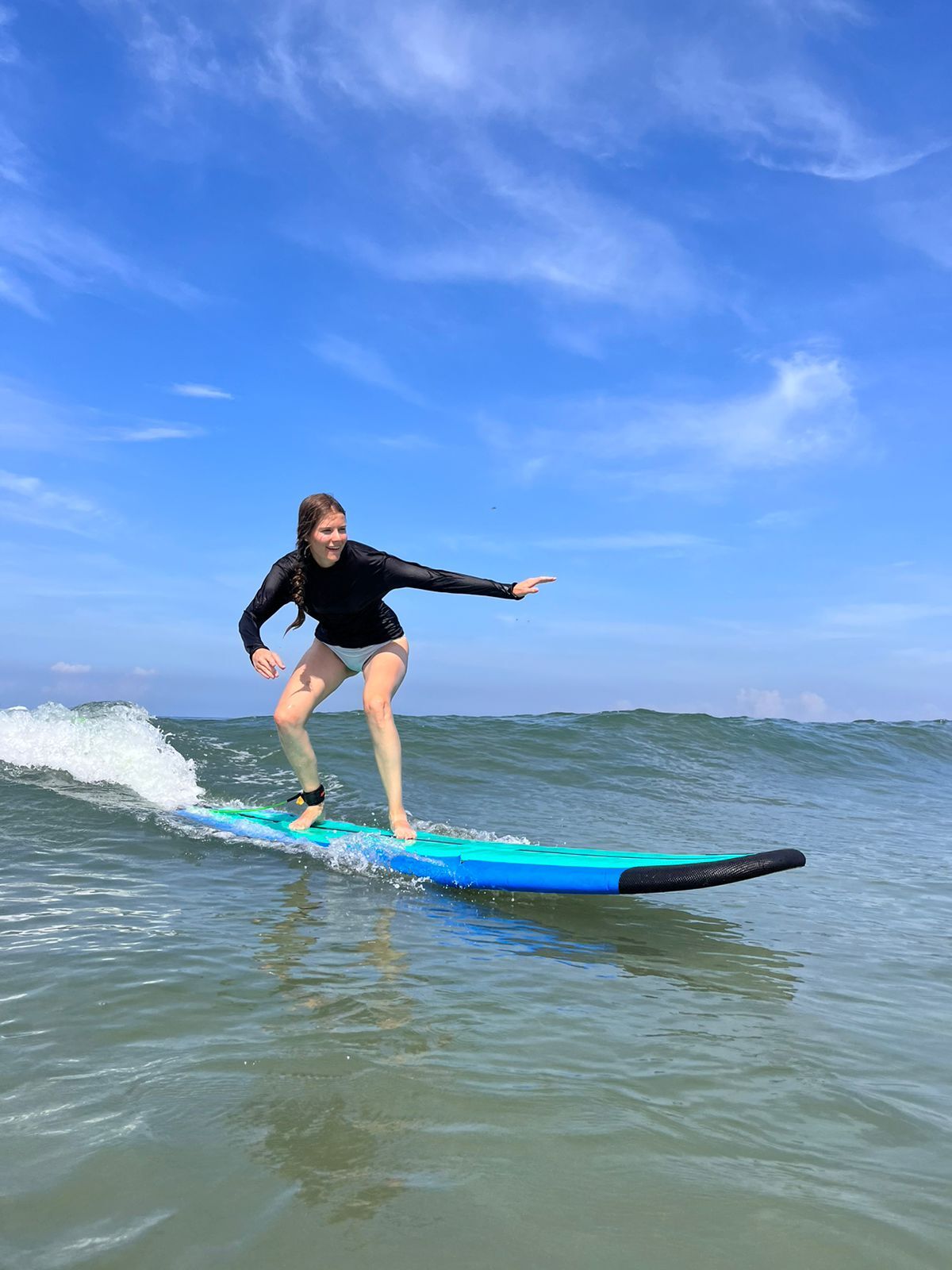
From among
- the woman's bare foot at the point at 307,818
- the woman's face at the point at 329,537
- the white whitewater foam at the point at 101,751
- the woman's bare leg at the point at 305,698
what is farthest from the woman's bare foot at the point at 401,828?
the white whitewater foam at the point at 101,751

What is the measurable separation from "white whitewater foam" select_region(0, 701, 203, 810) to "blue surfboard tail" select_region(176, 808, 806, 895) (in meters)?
2.17

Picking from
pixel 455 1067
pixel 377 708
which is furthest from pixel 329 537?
pixel 455 1067

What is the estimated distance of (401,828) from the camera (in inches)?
244

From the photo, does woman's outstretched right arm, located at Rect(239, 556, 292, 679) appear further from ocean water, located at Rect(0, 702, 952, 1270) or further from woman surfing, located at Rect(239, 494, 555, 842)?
ocean water, located at Rect(0, 702, 952, 1270)

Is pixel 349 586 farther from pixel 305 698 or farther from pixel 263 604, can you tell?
pixel 305 698

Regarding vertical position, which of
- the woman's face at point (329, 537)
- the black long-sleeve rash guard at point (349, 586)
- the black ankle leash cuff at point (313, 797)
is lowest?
the black ankle leash cuff at point (313, 797)

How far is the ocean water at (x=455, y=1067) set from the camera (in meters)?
1.96

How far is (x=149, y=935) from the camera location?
4066 mm

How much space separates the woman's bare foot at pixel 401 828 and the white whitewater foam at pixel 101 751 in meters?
2.71

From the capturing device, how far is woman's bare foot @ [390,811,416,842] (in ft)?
20.1

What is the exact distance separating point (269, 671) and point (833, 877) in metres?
3.90

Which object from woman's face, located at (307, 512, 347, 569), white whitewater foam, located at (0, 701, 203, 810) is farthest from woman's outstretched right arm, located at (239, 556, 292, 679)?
white whitewater foam, located at (0, 701, 203, 810)

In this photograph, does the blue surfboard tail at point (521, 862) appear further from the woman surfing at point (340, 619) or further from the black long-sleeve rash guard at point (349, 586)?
the black long-sleeve rash guard at point (349, 586)

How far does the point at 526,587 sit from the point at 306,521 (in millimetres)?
1466
